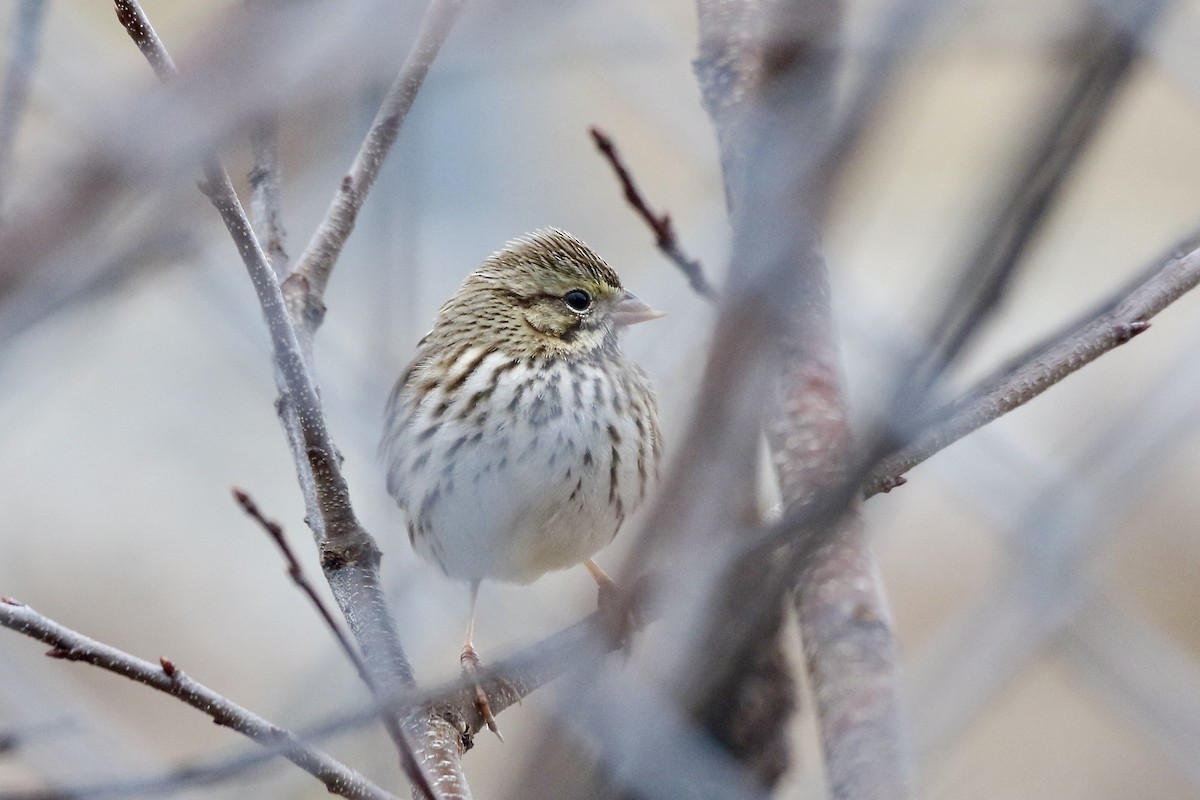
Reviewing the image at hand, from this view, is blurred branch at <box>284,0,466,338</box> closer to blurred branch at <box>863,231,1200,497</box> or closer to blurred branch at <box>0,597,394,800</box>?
blurred branch at <box>0,597,394,800</box>

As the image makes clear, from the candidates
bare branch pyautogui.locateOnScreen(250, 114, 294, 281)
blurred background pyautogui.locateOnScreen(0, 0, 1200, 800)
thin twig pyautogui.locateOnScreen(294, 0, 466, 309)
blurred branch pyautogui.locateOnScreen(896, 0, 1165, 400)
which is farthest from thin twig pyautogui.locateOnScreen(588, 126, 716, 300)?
blurred branch pyautogui.locateOnScreen(896, 0, 1165, 400)

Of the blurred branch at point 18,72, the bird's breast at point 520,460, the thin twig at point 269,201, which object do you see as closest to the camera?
the blurred branch at point 18,72

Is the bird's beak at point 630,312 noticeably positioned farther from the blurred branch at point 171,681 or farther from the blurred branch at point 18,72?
the blurred branch at point 171,681

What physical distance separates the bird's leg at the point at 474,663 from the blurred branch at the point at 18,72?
3.45ft

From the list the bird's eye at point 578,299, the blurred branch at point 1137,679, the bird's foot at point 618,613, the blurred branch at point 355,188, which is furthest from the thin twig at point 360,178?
the blurred branch at point 1137,679

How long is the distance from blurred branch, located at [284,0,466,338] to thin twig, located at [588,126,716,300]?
1.31 feet

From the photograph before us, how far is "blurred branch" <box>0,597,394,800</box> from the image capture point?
1640 millimetres

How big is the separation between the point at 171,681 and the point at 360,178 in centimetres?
111

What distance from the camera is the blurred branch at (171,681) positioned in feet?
5.38

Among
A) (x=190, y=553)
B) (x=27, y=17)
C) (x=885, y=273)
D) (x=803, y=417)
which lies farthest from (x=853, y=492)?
(x=190, y=553)

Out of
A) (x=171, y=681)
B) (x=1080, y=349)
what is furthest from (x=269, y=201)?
(x=1080, y=349)

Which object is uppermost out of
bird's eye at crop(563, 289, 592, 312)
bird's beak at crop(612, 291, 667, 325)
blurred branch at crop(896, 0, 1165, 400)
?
bird's eye at crop(563, 289, 592, 312)

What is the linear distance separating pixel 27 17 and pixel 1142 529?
4.86 metres

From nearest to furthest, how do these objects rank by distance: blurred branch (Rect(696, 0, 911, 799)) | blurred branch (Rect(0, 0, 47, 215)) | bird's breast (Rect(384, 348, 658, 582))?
blurred branch (Rect(696, 0, 911, 799)) → blurred branch (Rect(0, 0, 47, 215)) → bird's breast (Rect(384, 348, 658, 582))
